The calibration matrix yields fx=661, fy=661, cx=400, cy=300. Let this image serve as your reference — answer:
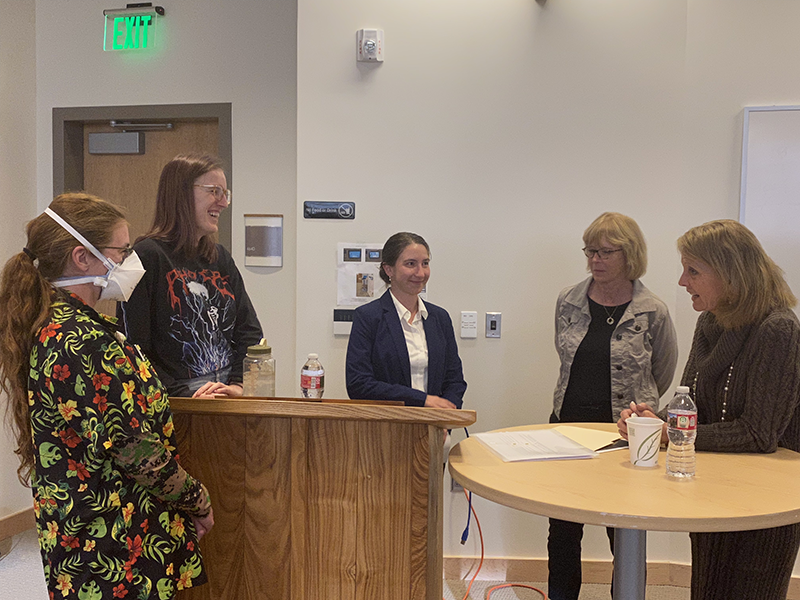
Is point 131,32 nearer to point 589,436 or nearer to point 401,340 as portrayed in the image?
point 401,340

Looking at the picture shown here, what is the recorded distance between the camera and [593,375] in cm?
257

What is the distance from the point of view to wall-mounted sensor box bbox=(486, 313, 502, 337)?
3008mm

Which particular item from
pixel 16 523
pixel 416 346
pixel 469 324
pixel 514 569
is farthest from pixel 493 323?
pixel 16 523

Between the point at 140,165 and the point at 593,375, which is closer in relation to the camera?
the point at 593,375

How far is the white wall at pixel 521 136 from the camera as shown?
9.62 ft

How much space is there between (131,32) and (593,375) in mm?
3128

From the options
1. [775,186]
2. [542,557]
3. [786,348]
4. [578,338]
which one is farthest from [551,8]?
[542,557]

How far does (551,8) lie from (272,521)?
251cm

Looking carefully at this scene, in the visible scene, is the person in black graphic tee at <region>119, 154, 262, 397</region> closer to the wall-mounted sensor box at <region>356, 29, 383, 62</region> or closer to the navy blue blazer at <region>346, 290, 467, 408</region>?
the navy blue blazer at <region>346, 290, 467, 408</region>

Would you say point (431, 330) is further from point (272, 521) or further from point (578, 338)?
point (272, 521)

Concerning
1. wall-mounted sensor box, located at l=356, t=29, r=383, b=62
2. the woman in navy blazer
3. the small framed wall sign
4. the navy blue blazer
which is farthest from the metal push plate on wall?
the small framed wall sign

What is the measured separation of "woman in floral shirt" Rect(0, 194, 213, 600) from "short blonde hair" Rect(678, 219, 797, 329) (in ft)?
4.85

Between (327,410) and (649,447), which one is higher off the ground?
(327,410)

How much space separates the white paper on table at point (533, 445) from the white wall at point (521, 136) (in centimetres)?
100
